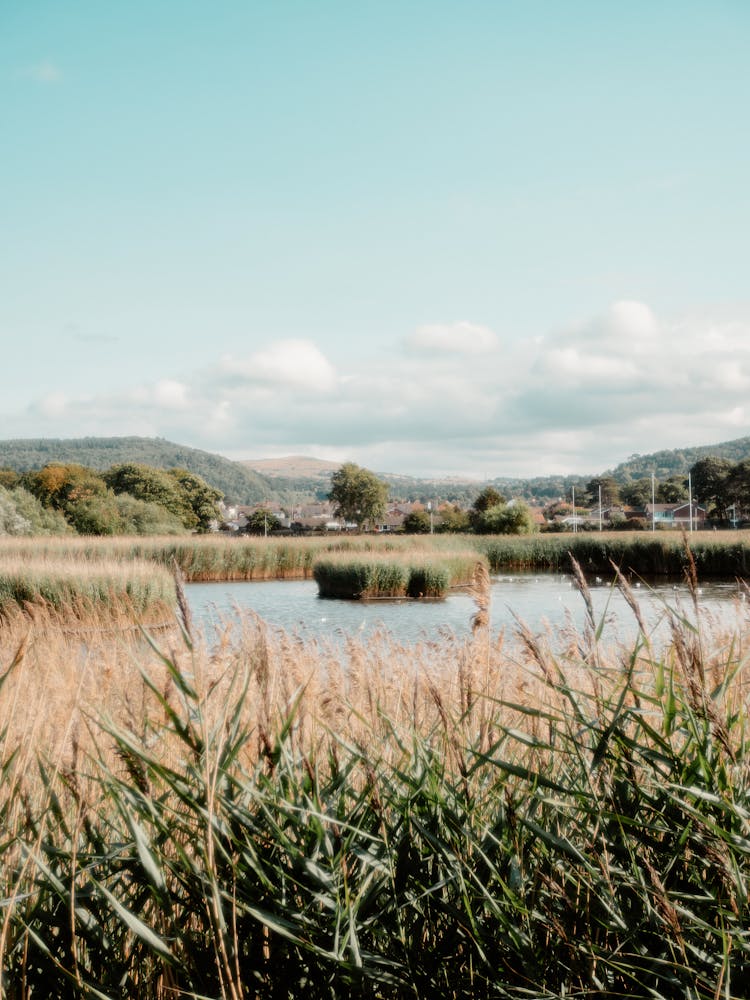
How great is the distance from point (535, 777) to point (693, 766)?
288 millimetres

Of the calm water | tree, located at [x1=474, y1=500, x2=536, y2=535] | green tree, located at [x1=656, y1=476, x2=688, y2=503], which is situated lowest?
the calm water

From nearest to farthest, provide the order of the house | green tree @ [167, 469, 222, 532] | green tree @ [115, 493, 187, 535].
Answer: green tree @ [115, 493, 187, 535] → green tree @ [167, 469, 222, 532] → the house

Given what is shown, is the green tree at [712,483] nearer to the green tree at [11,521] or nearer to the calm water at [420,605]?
the calm water at [420,605]

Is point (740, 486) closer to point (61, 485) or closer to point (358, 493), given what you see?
point (358, 493)

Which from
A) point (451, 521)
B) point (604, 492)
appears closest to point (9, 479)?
point (451, 521)

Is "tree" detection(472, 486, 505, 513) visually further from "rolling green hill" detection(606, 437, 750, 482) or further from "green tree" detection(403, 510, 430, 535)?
"rolling green hill" detection(606, 437, 750, 482)

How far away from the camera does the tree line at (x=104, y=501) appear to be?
38156 millimetres

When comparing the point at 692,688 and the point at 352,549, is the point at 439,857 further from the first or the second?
the point at 352,549

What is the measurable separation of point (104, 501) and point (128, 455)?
400 feet

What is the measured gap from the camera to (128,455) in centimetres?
16362

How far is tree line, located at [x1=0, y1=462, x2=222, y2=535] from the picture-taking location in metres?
38.2

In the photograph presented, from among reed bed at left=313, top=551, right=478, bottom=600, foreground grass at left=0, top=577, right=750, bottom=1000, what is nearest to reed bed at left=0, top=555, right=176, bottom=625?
reed bed at left=313, top=551, right=478, bottom=600

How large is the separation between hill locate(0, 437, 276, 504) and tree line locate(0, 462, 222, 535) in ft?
205

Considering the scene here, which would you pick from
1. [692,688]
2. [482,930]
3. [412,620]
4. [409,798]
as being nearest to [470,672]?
[409,798]
